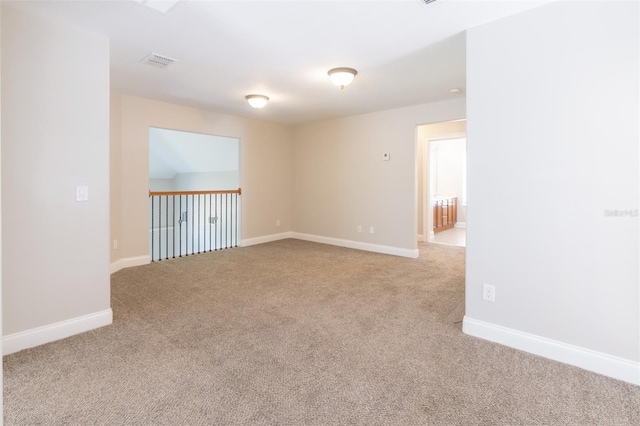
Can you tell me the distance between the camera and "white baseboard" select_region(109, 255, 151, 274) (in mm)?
4328

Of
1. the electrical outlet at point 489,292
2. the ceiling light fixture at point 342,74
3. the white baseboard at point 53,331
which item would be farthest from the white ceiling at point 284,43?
the white baseboard at point 53,331

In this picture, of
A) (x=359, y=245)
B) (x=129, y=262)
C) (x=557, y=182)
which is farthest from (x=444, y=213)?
(x=129, y=262)

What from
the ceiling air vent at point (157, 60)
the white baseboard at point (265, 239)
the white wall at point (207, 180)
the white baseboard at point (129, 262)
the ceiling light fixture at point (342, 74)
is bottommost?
the white baseboard at point (129, 262)

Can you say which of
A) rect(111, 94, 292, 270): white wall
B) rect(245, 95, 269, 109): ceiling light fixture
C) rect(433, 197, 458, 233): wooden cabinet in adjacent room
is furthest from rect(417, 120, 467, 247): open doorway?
rect(245, 95, 269, 109): ceiling light fixture

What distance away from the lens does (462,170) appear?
8.78m

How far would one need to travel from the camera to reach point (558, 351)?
219 centimetres

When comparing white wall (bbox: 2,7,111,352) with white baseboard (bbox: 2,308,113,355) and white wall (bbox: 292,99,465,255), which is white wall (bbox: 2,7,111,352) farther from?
white wall (bbox: 292,99,465,255)

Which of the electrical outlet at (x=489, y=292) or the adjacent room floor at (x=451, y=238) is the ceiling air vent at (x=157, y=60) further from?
the adjacent room floor at (x=451, y=238)

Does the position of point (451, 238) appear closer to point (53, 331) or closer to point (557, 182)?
point (557, 182)

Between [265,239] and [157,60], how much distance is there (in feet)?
12.3

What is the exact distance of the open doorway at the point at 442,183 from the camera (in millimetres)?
6512

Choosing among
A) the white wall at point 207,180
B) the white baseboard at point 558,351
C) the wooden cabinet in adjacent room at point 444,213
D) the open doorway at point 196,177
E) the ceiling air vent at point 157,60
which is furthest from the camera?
the white wall at point 207,180

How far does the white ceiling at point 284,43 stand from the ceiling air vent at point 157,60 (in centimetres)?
7

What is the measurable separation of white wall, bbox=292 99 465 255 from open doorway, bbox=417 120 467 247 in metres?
1.41
